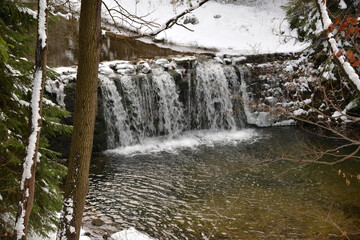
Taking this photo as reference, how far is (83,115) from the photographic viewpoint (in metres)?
3.22

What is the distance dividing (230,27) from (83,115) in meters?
15.4

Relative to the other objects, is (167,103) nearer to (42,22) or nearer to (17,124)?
(17,124)

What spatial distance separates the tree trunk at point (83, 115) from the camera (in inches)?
123

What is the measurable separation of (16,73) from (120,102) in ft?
22.0

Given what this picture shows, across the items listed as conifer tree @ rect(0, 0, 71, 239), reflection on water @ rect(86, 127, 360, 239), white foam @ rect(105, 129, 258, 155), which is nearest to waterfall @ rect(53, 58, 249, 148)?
white foam @ rect(105, 129, 258, 155)

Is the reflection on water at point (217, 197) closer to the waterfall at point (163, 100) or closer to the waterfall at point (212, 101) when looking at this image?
the waterfall at point (163, 100)

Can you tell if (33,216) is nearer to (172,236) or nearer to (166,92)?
(172,236)

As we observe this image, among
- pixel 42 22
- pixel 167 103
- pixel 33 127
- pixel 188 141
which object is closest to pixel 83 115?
pixel 33 127

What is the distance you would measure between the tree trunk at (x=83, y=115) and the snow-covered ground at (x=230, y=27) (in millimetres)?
11518

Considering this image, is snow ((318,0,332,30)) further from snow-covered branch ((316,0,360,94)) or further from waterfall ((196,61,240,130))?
waterfall ((196,61,240,130))

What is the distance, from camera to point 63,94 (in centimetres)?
960

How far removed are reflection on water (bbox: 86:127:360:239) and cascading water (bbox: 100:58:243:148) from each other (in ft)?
4.78

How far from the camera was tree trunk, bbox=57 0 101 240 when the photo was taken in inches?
123

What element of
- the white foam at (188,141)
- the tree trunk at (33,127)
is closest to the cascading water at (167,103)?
the white foam at (188,141)
